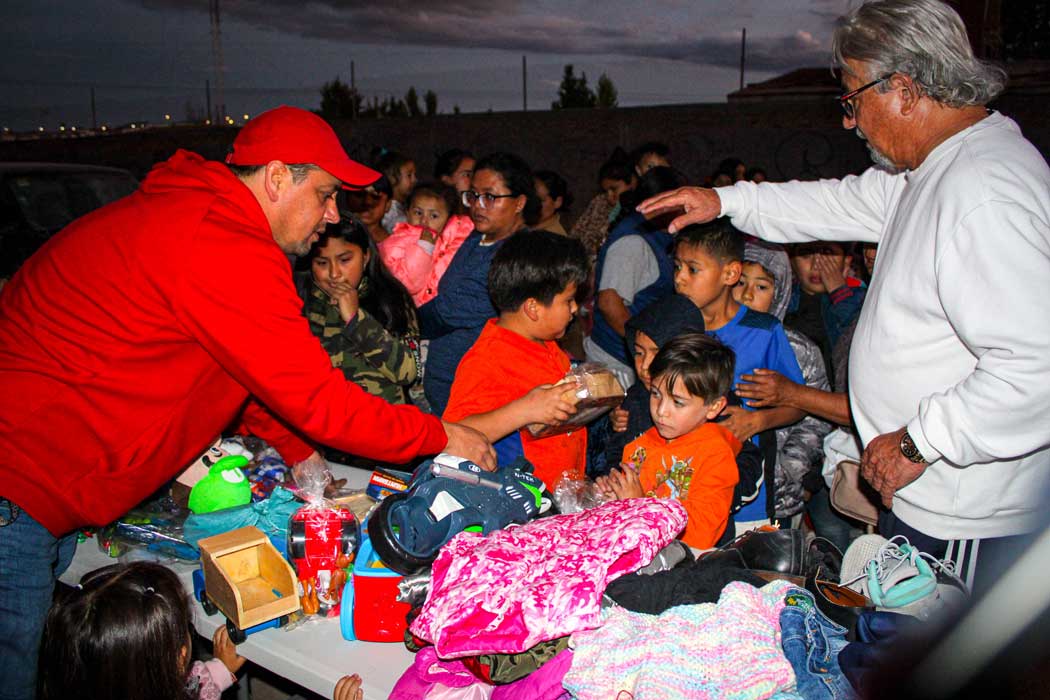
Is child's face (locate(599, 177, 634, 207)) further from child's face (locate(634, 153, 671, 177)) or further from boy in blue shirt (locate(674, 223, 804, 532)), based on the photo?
boy in blue shirt (locate(674, 223, 804, 532))

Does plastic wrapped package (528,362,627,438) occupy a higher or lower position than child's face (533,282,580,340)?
lower

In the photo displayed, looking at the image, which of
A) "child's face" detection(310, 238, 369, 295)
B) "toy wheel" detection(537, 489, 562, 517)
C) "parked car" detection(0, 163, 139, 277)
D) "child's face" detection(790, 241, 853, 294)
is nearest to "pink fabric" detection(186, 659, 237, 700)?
"toy wheel" detection(537, 489, 562, 517)

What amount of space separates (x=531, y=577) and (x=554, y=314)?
56.1 inches

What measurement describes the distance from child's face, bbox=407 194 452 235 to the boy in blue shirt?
2.80 m

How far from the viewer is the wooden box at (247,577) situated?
6.86ft

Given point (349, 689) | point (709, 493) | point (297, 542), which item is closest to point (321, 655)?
point (349, 689)

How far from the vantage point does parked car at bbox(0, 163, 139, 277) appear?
23.2 ft

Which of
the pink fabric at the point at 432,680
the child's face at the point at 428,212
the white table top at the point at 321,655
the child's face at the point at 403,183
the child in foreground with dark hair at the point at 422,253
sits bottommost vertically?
the white table top at the point at 321,655

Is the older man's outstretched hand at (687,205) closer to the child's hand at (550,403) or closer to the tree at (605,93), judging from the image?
the child's hand at (550,403)

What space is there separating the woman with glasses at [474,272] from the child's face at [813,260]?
5.58 ft

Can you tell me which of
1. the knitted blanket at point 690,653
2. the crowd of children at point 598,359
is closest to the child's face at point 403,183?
the crowd of children at point 598,359

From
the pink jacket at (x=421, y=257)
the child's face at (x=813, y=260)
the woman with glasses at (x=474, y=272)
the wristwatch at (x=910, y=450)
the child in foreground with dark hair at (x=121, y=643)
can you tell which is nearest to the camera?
the child in foreground with dark hair at (x=121, y=643)

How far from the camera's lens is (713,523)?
Answer: 2.54 meters

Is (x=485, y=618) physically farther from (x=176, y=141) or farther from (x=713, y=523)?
(x=176, y=141)
